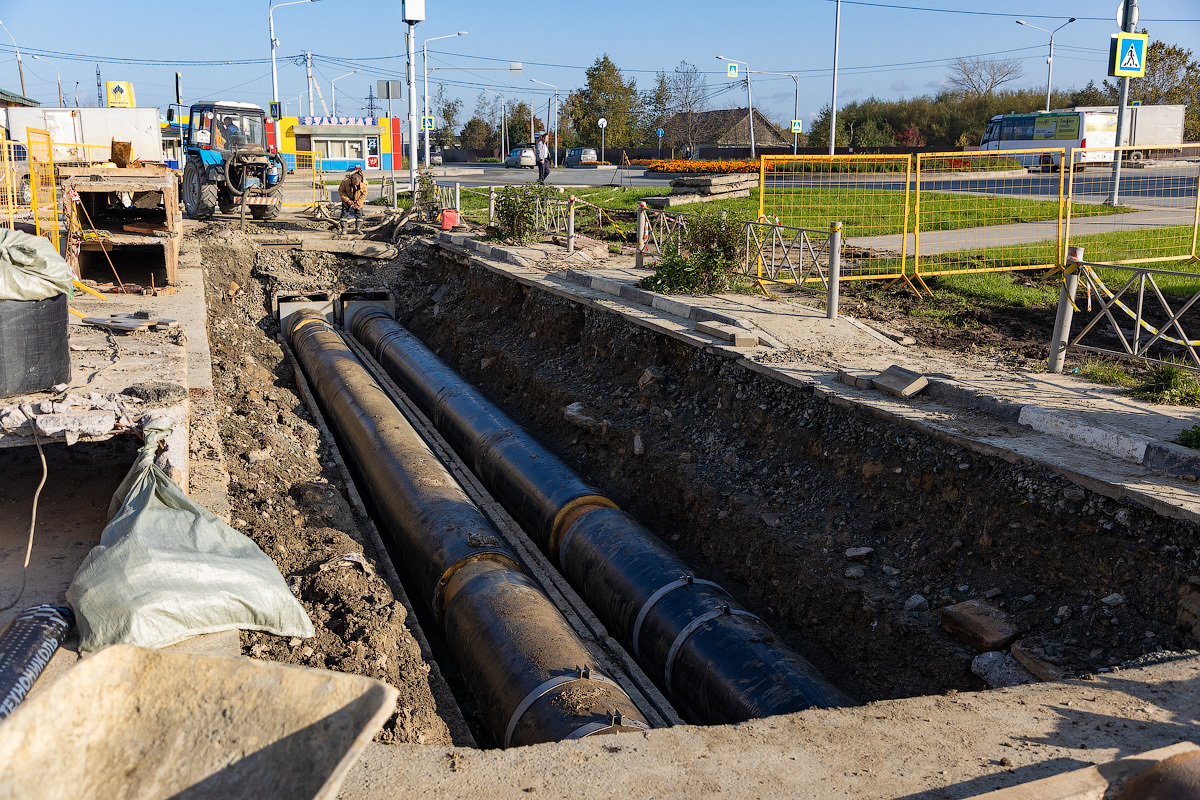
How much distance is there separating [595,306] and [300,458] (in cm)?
375

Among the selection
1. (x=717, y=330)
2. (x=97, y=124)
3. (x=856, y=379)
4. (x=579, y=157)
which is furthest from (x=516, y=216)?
(x=579, y=157)

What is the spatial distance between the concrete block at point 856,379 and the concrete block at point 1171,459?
82.4 inches

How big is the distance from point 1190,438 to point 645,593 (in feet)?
11.6

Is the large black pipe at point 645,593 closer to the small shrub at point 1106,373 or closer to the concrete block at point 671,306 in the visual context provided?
the concrete block at point 671,306

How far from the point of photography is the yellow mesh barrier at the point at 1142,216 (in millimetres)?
11602

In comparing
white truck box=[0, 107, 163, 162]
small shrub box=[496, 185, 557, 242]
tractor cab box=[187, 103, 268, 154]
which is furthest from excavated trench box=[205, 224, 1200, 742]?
white truck box=[0, 107, 163, 162]

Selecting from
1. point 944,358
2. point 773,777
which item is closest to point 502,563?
point 773,777

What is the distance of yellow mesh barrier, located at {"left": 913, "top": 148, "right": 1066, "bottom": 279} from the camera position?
11266mm

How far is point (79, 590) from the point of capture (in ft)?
13.3

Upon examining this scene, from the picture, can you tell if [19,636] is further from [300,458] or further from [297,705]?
[300,458]

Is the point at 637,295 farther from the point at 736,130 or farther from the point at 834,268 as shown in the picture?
the point at 736,130

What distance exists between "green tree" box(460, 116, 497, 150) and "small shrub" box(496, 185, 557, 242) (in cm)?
6662

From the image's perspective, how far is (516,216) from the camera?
15156mm

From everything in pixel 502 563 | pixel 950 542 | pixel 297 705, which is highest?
pixel 297 705
